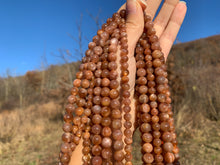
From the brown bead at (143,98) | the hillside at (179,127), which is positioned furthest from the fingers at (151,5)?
the hillside at (179,127)

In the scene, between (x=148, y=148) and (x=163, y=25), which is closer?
(x=148, y=148)

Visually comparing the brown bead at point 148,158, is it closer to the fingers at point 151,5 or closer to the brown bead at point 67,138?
the brown bead at point 67,138

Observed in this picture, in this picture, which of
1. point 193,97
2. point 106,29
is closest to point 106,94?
point 106,29

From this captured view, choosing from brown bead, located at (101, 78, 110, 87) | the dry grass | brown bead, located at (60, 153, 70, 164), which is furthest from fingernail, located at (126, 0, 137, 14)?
the dry grass

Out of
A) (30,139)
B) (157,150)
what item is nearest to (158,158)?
(157,150)

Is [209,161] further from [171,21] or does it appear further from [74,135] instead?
[74,135]

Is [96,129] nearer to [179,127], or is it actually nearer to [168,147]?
[168,147]

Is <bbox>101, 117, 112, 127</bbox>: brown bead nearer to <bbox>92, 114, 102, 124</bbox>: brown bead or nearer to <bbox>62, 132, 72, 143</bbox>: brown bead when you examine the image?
<bbox>92, 114, 102, 124</bbox>: brown bead
